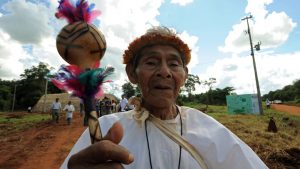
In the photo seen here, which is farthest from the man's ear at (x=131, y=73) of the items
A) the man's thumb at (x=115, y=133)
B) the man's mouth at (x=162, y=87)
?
the man's thumb at (x=115, y=133)

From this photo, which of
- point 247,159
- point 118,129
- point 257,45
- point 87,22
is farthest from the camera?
point 257,45

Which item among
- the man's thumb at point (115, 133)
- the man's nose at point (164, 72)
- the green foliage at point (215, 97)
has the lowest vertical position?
the man's thumb at point (115, 133)

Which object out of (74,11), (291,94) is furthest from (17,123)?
(291,94)

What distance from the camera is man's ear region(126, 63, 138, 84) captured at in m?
2.28

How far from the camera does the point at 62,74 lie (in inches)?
46.5

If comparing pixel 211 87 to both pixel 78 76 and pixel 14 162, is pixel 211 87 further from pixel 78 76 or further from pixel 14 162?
pixel 78 76

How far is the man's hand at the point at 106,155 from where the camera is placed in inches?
41.4

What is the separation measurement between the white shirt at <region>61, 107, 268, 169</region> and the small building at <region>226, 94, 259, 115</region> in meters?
28.7

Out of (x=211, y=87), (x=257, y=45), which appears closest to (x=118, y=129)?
(x=257, y=45)

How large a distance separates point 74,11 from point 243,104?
30810 millimetres

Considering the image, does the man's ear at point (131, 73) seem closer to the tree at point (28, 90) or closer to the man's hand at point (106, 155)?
the man's hand at point (106, 155)

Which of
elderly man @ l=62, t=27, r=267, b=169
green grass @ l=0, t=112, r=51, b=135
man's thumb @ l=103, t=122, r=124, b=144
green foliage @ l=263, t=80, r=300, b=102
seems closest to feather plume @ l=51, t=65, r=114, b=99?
man's thumb @ l=103, t=122, r=124, b=144

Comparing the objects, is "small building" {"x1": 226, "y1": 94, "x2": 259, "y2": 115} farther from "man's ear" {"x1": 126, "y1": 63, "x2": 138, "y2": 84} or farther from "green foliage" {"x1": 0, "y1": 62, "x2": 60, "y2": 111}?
"green foliage" {"x1": 0, "y1": 62, "x2": 60, "y2": 111}

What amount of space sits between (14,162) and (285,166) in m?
8.04
